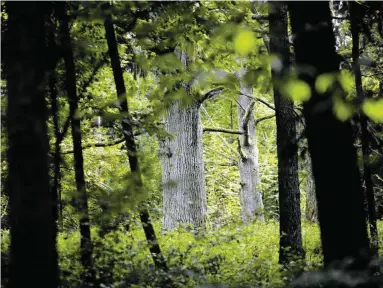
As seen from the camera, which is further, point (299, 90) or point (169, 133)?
point (169, 133)

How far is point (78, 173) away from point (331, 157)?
10.6 ft

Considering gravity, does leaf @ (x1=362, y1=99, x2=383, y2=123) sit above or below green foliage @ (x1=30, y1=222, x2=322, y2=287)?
above

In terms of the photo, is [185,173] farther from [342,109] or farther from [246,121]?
[342,109]

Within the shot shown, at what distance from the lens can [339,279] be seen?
9.34 feet

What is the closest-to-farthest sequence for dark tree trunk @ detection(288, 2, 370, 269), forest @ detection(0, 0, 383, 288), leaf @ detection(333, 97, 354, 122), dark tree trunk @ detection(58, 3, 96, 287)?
1. leaf @ detection(333, 97, 354, 122)
2. forest @ detection(0, 0, 383, 288)
3. dark tree trunk @ detection(288, 2, 370, 269)
4. dark tree trunk @ detection(58, 3, 96, 287)

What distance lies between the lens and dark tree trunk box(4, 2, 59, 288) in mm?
4074

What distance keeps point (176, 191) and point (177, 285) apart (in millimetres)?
6870

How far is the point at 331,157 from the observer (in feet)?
10.8

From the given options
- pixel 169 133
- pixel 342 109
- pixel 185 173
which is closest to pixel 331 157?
pixel 342 109

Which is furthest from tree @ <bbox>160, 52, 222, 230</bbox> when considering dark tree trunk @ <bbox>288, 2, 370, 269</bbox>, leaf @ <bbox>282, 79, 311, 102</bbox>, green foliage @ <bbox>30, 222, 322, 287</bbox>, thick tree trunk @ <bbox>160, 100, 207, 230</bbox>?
leaf @ <bbox>282, 79, 311, 102</bbox>

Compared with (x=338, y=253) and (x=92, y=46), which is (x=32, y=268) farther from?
A: (x=92, y=46)

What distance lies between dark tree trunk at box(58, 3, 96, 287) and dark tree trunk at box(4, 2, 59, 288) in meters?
1.05

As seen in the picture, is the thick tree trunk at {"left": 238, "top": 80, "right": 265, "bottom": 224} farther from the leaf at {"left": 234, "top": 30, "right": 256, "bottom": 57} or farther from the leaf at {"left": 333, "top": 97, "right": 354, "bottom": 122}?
Answer: the leaf at {"left": 234, "top": 30, "right": 256, "bottom": 57}

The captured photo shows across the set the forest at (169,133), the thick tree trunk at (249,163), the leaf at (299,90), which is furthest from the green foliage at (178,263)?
the thick tree trunk at (249,163)
